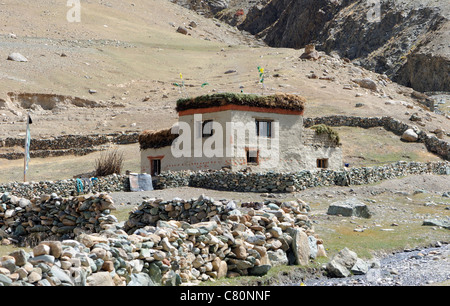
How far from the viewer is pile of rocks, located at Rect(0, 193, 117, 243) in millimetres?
15641

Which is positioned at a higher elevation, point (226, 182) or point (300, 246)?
point (226, 182)

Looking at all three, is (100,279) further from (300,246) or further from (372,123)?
(372,123)

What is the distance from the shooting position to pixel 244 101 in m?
29.5

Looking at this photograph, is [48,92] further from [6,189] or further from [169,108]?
[6,189]

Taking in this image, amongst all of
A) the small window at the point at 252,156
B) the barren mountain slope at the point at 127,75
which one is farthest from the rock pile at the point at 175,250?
the barren mountain slope at the point at 127,75

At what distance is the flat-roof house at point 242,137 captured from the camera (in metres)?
29.1

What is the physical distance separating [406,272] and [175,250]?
5936mm

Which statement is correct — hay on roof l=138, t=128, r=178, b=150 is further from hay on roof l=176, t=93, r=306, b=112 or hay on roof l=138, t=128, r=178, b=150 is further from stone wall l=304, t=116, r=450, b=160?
stone wall l=304, t=116, r=450, b=160

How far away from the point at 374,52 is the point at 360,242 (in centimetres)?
9871

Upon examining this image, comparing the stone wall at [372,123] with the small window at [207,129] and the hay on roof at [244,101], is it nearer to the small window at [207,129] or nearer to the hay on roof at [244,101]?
the hay on roof at [244,101]

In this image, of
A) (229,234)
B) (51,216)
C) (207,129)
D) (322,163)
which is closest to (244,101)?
(207,129)

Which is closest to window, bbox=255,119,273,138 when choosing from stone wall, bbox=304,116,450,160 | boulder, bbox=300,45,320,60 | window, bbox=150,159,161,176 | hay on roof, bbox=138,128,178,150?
hay on roof, bbox=138,128,178,150

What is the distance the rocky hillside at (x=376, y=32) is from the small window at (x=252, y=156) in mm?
69928

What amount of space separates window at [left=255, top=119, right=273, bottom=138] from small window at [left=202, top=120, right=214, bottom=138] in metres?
2.49
